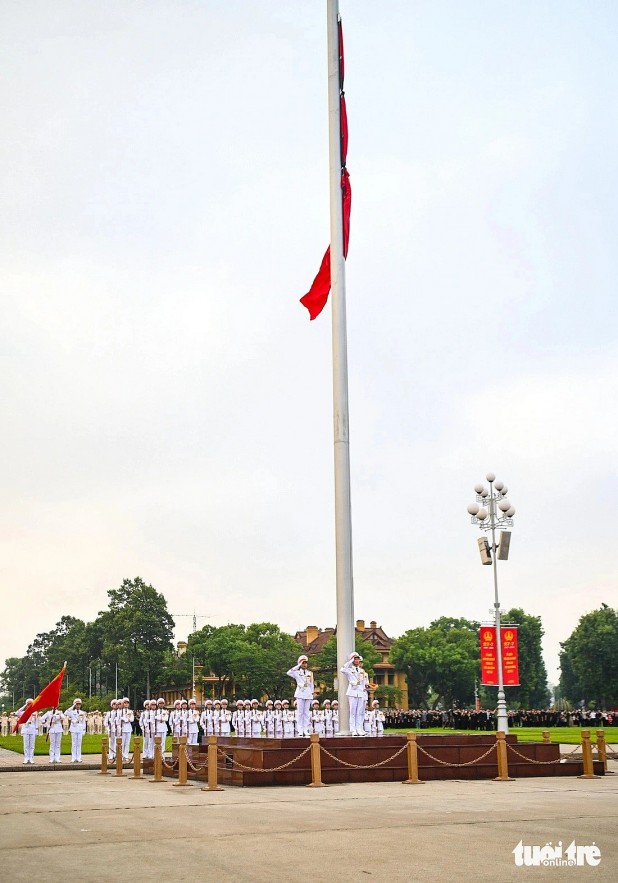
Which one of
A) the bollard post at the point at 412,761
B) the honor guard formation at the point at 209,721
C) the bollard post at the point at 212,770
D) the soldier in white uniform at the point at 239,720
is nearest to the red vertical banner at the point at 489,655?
the honor guard formation at the point at 209,721

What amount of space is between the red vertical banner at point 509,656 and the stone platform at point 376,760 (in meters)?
12.6

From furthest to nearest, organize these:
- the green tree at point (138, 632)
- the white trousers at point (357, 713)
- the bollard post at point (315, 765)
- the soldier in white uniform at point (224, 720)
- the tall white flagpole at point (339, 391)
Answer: the green tree at point (138, 632) < the soldier in white uniform at point (224, 720) < the white trousers at point (357, 713) < the tall white flagpole at point (339, 391) < the bollard post at point (315, 765)

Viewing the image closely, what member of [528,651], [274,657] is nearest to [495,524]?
[274,657]

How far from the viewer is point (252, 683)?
A: 279ft

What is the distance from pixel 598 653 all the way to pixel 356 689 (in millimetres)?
74001

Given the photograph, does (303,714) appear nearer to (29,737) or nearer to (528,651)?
(29,737)

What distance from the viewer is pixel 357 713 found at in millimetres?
21328

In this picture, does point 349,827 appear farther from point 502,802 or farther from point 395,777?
point 395,777

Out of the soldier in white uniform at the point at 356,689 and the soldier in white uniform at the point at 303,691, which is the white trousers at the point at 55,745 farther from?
the soldier in white uniform at the point at 356,689

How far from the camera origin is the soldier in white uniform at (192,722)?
90.4 feet

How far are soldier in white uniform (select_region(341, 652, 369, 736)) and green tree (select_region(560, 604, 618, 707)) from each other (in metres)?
72.6

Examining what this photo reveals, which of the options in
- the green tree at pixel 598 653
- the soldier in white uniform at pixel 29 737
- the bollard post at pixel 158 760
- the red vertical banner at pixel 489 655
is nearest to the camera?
the bollard post at pixel 158 760

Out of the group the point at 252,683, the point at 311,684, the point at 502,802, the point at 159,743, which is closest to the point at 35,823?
the point at 502,802

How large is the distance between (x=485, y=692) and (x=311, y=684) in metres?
83.3
